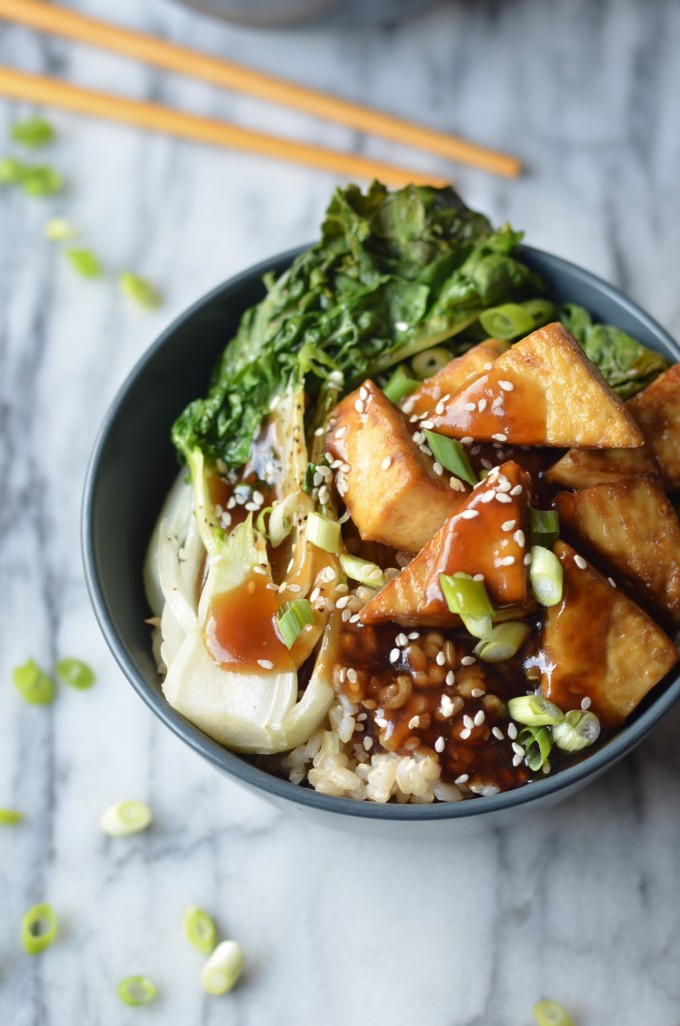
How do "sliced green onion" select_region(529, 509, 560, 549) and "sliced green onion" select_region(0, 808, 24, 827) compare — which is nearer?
"sliced green onion" select_region(529, 509, 560, 549)

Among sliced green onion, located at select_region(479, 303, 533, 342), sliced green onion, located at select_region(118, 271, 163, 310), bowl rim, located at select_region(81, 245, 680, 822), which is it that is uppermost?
sliced green onion, located at select_region(118, 271, 163, 310)

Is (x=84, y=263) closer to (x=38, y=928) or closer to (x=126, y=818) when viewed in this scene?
(x=126, y=818)

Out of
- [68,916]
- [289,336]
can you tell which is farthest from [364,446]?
[68,916]

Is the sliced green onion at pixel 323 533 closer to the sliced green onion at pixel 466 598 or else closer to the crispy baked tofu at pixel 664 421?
the sliced green onion at pixel 466 598

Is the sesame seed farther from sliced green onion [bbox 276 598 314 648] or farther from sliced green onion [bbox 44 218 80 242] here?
sliced green onion [bbox 44 218 80 242]

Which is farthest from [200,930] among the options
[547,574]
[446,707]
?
[547,574]

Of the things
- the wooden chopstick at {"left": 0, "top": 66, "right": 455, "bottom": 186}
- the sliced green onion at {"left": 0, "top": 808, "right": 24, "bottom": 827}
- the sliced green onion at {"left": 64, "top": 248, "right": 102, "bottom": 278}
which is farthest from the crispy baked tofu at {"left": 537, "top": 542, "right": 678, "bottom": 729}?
the sliced green onion at {"left": 64, "top": 248, "right": 102, "bottom": 278}

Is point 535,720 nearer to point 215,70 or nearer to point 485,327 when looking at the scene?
point 485,327
